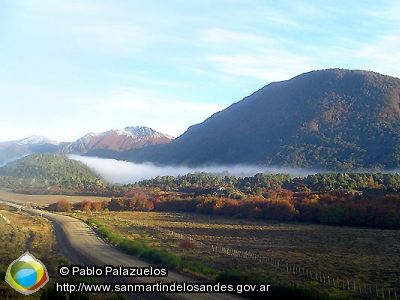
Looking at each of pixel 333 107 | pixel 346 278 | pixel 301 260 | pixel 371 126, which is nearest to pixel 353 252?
pixel 301 260

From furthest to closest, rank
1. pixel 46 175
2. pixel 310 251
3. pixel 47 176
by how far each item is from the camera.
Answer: pixel 46 175 < pixel 47 176 < pixel 310 251

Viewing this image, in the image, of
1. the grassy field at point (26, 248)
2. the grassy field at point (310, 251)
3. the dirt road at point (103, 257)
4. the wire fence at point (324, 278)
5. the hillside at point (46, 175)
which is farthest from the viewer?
the hillside at point (46, 175)

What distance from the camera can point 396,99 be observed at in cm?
17825

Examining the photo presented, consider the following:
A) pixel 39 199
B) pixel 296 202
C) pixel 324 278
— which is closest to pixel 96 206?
pixel 39 199

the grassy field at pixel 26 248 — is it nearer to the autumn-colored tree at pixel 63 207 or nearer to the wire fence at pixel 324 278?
the wire fence at pixel 324 278

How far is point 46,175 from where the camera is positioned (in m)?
149

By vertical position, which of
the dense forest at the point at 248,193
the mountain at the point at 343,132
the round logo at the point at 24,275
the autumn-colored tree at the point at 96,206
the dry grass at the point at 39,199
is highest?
the mountain at the point at 343,132

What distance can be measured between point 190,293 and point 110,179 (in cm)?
16046

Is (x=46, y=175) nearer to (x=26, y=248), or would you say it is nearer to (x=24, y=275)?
(x=26, y=248)

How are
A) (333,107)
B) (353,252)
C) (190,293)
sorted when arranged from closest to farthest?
(190,293), (353,252), (333,107)

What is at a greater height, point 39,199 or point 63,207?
point 63,207

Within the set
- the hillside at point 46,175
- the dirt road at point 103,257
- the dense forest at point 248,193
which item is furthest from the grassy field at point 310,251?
the hillside at point 46,175

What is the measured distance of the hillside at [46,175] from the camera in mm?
140250

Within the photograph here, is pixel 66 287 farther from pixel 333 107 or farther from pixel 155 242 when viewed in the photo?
pixel 333 107
